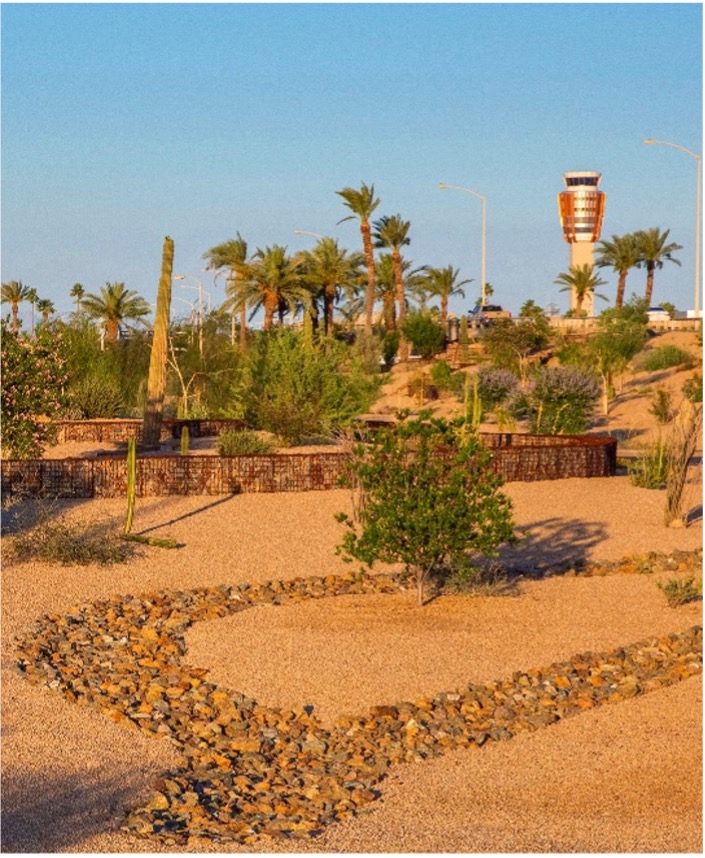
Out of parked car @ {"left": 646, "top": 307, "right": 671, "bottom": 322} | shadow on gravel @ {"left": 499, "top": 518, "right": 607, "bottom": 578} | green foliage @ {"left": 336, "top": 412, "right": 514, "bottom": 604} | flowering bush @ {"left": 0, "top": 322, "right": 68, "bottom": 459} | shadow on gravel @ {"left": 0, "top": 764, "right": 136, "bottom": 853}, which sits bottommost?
shadow on gravel @ {"left": 0, "top": 764, "right": 136, "bottom": 853}

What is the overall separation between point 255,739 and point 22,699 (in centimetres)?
187

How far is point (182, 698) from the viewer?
37.1 ft

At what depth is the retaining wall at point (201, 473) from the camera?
1969cm

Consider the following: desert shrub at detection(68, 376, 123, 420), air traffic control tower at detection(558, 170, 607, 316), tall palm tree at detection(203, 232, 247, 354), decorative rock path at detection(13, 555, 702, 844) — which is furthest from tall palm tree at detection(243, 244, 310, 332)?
air traffic control tower at detection(558, 170, 607, 316)

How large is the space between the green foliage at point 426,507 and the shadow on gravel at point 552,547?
1648 millimetres

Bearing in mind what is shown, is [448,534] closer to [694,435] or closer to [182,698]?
[182,698]

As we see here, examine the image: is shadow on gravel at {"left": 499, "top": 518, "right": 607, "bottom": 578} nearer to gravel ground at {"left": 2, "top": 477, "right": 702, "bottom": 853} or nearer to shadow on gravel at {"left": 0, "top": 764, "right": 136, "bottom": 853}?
gravel ground at {"left": 2, "top": 477, "right": 702, "bottom": 853}

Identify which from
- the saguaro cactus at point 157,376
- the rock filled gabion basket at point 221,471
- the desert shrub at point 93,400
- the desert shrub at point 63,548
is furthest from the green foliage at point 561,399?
the desert shrub at point 63,548

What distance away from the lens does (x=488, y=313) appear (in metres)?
79.8

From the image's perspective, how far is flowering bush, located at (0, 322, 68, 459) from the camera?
749 inches

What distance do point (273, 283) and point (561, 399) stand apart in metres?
25.2

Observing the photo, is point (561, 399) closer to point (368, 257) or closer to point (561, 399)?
point (561, 399)

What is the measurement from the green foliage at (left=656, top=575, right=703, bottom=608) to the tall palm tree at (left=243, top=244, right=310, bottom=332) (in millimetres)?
41290

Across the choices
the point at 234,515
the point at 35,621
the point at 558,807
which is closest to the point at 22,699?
the point at 35,621
